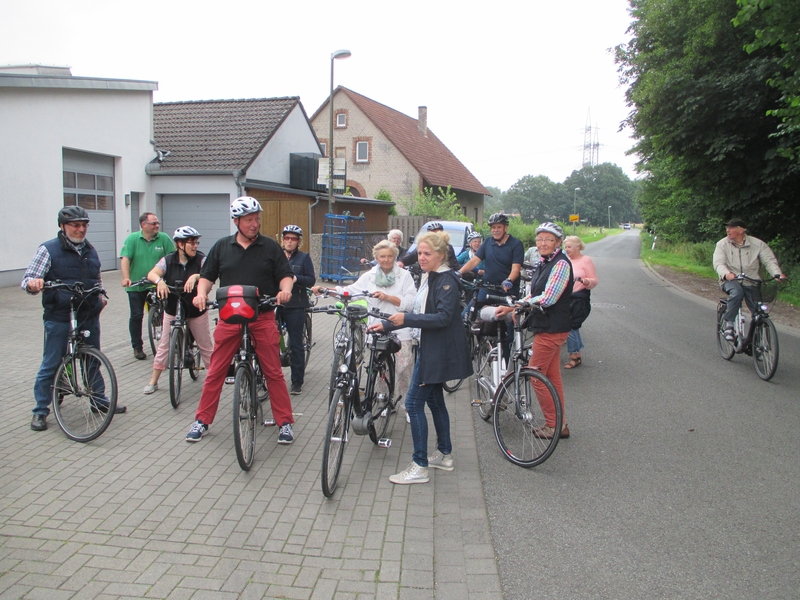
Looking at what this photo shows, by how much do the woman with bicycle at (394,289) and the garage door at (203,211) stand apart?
15.0m

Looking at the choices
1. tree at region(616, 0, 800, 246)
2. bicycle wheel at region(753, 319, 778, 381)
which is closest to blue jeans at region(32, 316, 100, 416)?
bicycle wheel at region(753, 319, 778, 381)

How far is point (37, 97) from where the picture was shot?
15.3 meters

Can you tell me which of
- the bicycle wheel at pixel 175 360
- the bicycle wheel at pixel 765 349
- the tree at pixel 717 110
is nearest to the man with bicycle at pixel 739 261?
the bicycle wheel at pixel 765 349

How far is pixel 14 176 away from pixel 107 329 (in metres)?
6.24

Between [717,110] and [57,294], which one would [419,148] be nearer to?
[717,110]

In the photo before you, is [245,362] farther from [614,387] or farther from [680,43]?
[680,43]

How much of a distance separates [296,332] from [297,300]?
1.10ft

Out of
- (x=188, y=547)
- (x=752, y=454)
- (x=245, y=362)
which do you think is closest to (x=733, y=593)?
(x=752, y=454)

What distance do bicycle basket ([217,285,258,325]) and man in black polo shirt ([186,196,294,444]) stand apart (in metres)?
0.27

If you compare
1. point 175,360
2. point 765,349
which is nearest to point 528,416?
point 175,360

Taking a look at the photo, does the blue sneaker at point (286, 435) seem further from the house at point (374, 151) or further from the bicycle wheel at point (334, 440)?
the house at point (374, 151)

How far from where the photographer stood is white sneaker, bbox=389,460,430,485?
4.80 meters

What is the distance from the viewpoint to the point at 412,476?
4.81 metres

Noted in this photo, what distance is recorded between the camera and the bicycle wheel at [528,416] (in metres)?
5.01
